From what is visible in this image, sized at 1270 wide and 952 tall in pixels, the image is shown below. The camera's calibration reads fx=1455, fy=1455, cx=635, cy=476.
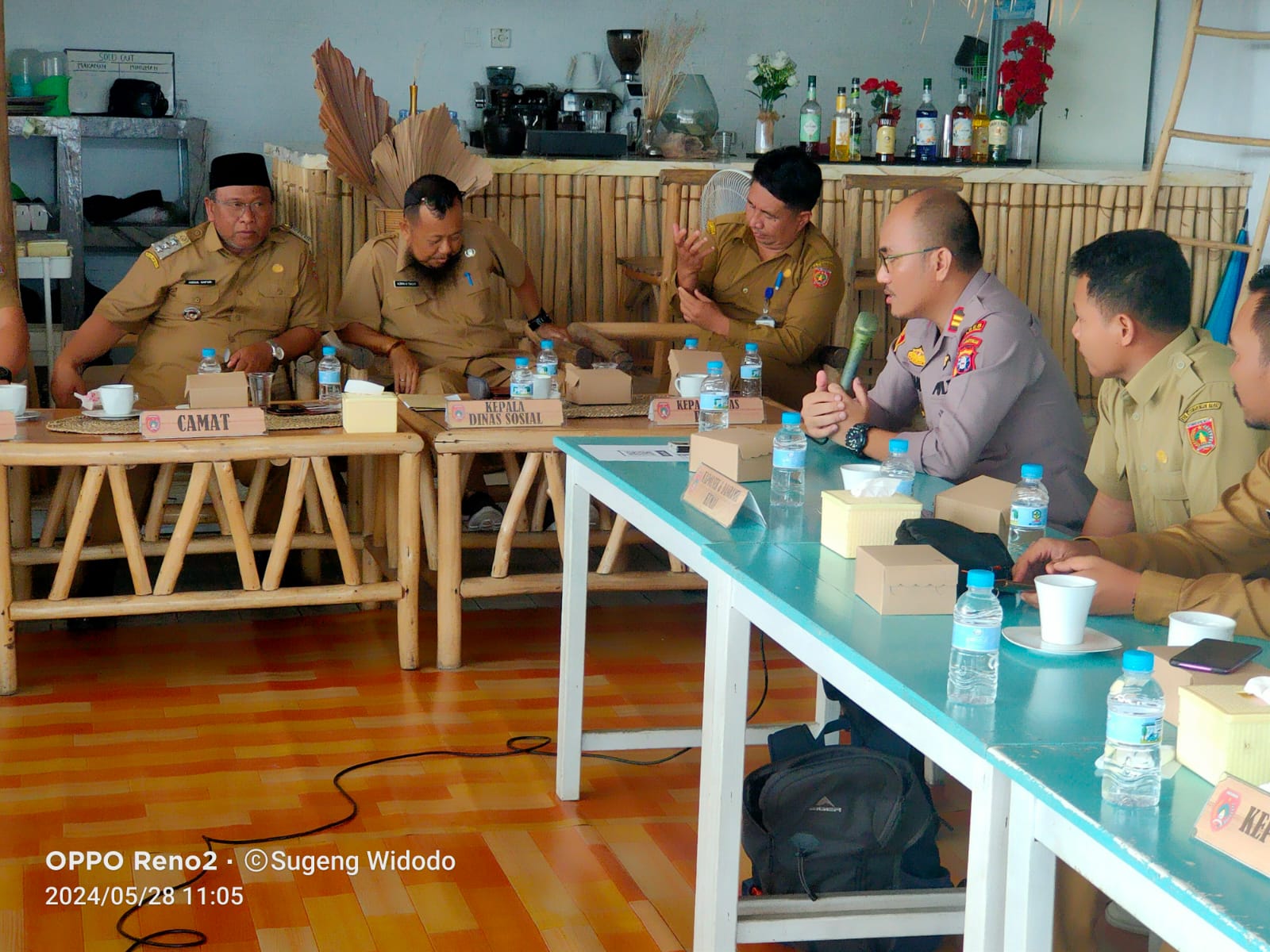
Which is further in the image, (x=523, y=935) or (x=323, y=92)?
(x=323, y=92)

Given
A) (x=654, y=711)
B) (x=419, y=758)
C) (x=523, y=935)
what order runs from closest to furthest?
1. (x=523, y=935)
2. (x=419, y=758)
3. (x=654, y=711)

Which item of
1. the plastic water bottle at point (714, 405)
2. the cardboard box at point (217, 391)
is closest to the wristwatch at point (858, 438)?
the plastic water bottle at point (714, 405)

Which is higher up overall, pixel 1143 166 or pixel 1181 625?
pixel 1143 166

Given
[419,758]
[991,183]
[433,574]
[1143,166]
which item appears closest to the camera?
[419,758]

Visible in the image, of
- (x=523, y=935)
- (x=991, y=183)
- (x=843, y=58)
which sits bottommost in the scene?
(x=523, y=935)

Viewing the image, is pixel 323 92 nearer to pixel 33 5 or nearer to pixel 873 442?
pixel 33 5

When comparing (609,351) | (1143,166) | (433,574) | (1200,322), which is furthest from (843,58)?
(433,574)

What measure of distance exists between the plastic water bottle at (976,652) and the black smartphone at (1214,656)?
0.20m

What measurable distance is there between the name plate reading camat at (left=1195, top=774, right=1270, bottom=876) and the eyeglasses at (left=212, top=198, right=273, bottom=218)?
405cm

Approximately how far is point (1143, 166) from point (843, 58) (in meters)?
1.97

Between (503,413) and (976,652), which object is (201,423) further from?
(976,652)

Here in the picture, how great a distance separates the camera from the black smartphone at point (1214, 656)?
5.23 feet

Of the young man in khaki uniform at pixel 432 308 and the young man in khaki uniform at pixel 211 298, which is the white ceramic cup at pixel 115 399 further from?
the young man in khaki uniform at pixel 432 308

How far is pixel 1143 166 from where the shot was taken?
7309 millimetres
